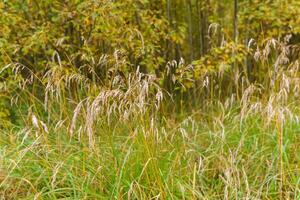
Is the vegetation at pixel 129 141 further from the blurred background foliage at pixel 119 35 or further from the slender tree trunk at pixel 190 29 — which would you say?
the slender tree trunk at pixel 190 29

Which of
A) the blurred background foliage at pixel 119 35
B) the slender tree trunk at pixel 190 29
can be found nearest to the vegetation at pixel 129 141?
the blurred background foliage at pixel 119 35

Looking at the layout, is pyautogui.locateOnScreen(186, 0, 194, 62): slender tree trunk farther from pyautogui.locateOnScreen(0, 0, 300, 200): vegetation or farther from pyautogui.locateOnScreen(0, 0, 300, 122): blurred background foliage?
pyautogui.locateOnScreen(0, 0, 300, 200): vegetation

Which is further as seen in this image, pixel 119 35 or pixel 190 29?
pixel 190 29

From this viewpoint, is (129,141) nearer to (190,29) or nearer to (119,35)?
(119,35)

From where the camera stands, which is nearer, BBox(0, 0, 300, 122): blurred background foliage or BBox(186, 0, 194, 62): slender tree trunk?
BBox(0, 0, 300, 122): blurred background foliage

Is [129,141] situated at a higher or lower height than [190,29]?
lower

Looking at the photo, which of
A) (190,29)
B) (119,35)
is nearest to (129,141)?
(119,35)

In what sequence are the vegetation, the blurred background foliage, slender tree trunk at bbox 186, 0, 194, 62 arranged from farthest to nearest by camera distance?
slender tree trunk at bbox 186, 0, 194, 62 → the blurred background foliage → the vegetation

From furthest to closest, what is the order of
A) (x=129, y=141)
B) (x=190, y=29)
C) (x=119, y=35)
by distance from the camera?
(x=190, y=29), (x=119, y=35), (x=129, y=141)

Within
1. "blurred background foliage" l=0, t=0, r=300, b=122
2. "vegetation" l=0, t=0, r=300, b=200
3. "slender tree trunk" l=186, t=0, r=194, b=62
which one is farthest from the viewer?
"slender tree trunk" l=186, t=0, r=194, b=62

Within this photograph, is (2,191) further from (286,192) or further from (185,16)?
(185,16)

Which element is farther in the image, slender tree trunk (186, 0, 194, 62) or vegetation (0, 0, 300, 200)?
slender tree trunk (186, 0, 194, 62)

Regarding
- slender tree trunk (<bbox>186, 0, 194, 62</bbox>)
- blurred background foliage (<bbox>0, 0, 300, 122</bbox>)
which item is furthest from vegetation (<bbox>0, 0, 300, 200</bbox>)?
slender tree trunk (<bbox>186, 0, 194, 62</bbox>)

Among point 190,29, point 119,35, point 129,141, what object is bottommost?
point 129,141
